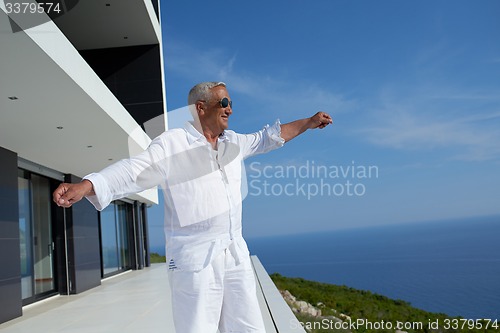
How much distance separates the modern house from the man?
463 mm

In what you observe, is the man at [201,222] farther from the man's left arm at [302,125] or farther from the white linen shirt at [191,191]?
the man's left arm at [302,125]

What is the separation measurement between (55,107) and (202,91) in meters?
4.20

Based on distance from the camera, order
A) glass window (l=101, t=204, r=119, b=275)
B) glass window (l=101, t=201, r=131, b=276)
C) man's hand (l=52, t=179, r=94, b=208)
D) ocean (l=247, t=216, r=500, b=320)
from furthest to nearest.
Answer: ocean (l=247, t=216, r=500, b=320), glass window (l=101, t=201, r=131, b=276), glass window (l=101, t=204, r=119, b=275), man's hand (l=52, t=179, r=94, b=208)

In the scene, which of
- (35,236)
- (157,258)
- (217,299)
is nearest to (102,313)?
(35,236)

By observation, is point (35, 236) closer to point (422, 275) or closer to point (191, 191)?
point (191, 191)

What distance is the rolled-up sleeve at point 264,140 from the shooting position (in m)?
1.94

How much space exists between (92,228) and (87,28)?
4.09 m

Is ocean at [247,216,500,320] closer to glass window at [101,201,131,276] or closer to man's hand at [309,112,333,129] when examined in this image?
man's hand at [309,112,333,129]

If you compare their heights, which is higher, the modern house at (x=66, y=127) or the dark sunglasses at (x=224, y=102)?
the modern house at (x=66, y=127)

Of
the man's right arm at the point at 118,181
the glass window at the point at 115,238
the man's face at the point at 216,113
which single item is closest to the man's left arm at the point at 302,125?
the man's face at the point at 216,113

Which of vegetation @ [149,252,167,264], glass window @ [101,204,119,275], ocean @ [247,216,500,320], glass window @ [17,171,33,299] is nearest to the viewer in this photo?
glass window @ [17,171,33,299]

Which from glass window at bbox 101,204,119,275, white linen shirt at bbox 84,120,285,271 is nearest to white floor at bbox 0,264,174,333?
glass window at bbox 101,204,119,275

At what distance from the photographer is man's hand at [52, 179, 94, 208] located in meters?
1.30

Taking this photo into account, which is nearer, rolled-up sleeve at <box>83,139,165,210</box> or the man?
rolled-up sleeve at <box>83,139,165,210</box>
